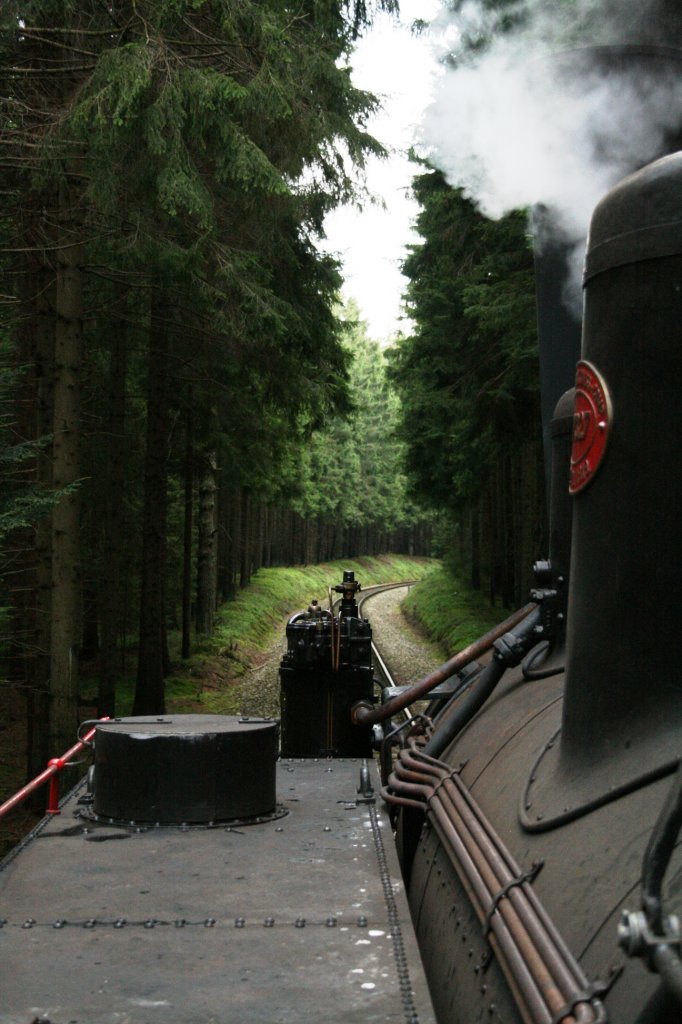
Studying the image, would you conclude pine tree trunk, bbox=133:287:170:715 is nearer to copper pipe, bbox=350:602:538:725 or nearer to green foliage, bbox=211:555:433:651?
green foliage, bbox=211:555:433:651

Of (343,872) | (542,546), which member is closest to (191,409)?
(542,546)

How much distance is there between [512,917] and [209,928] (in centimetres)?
126

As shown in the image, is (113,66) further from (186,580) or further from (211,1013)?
(186,580)

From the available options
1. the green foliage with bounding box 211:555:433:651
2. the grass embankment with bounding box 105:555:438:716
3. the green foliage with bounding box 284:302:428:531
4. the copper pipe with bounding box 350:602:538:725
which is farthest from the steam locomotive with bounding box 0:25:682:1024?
the green foliage with bounding box 284:302:428:531

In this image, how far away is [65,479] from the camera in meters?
11.0

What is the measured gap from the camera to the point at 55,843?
15.6ft

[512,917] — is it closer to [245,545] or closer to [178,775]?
[178,775]

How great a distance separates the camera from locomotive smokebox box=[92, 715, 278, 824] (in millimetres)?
5113

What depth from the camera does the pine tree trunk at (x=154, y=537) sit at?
15758 mm

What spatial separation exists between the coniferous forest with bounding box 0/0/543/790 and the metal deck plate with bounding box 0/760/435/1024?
4.51 m

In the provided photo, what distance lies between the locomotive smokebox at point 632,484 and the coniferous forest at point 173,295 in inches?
245

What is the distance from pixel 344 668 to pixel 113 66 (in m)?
5.47

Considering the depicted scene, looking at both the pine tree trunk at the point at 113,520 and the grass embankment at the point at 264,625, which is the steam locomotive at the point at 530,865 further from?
the grass embankment at the point at 264,625

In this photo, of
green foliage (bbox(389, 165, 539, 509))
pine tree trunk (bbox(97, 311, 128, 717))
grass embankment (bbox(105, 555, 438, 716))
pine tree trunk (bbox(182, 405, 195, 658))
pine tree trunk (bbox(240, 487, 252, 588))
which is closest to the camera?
green foliage (bbox(389, 165, 539, 509))
